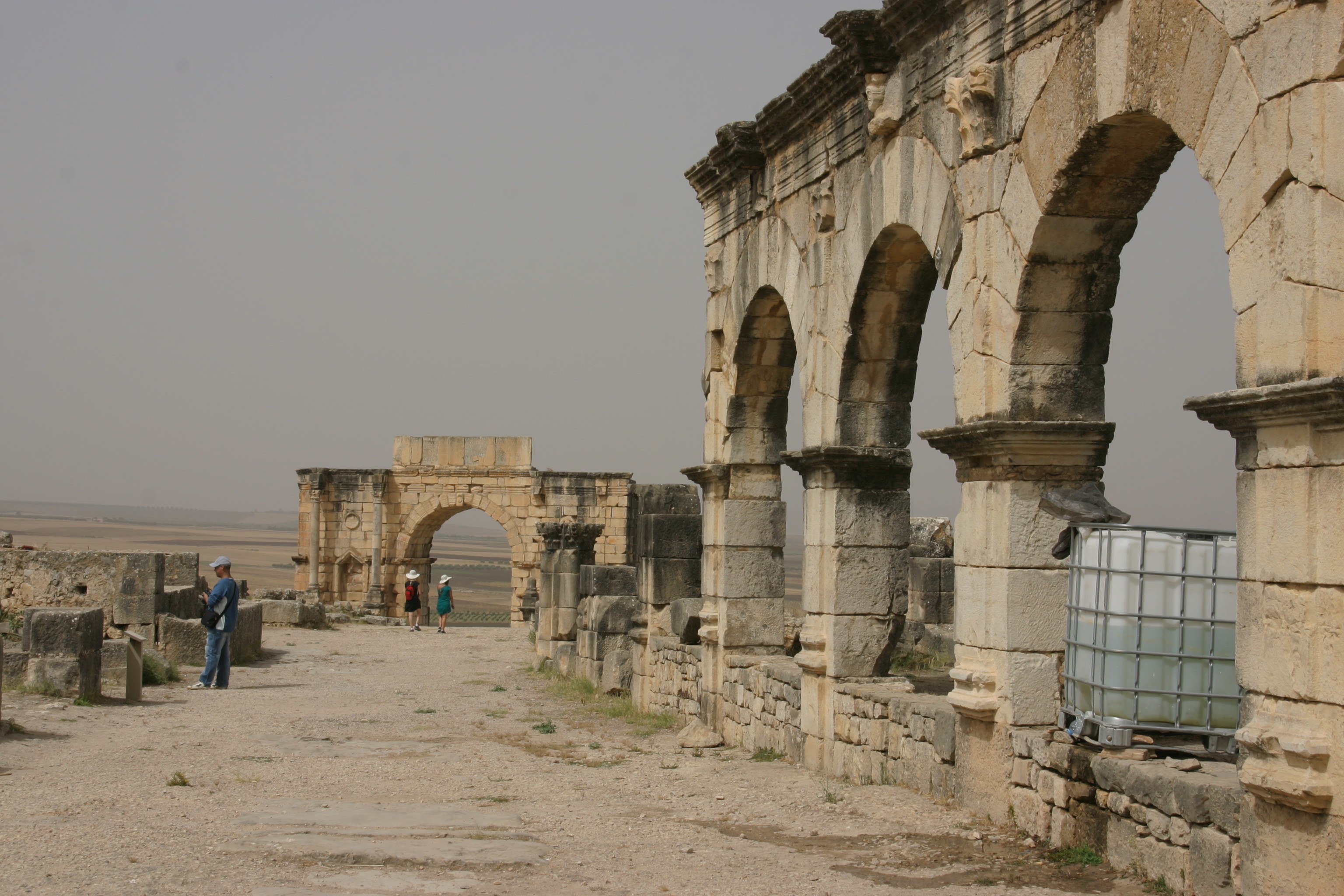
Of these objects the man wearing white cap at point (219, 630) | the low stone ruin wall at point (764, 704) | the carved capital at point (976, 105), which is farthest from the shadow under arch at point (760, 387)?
the man wearing white cap at point (219, 630)

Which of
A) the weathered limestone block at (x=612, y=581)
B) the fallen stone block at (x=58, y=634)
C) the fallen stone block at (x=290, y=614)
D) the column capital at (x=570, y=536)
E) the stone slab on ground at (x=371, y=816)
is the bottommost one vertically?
the fallen stone block at (x=290, y=614)

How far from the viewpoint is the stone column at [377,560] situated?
2727 cm

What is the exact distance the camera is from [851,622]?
8.93 m

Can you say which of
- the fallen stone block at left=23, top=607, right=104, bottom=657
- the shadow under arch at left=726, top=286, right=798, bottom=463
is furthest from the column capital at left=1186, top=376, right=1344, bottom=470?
the fallen stone block at left=23, top=607, right=104, bottom=657

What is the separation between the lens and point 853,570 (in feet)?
29.4

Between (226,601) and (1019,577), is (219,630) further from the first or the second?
(1019,577)

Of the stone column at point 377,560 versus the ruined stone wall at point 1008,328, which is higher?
the ruined stone wall at point 1008,328

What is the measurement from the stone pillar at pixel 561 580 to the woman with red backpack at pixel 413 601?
6.76 metres

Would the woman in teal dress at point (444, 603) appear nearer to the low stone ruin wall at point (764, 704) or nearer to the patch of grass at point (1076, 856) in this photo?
the low stone ruin wall at point (764, 704)

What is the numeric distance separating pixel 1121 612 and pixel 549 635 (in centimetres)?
1242

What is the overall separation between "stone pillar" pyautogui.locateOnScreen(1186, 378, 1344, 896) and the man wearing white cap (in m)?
10.5

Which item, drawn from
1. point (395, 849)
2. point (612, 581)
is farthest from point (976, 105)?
point (612, 581)

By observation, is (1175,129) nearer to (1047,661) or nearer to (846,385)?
(1047,661)

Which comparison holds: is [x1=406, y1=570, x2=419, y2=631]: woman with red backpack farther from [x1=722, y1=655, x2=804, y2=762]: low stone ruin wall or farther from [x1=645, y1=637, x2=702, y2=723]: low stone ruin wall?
[x1=722, y1=655, x2=804, y2=762]: low stone ruin wall
